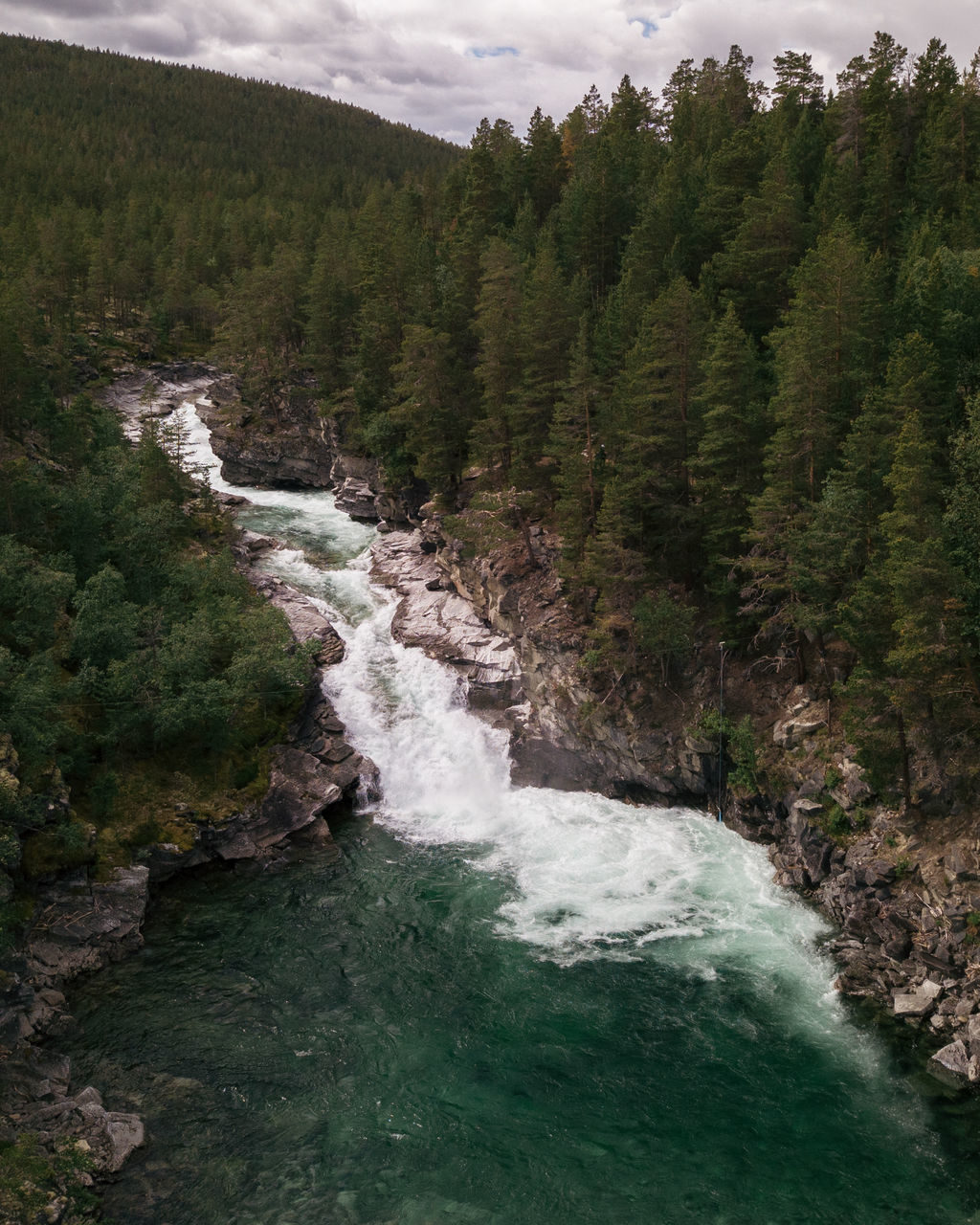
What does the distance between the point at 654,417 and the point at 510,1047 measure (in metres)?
29.4

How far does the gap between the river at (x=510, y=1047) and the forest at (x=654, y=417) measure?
323 inches

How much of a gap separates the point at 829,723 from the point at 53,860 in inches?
1294

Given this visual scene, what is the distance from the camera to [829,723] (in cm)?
3756

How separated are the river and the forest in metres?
8.21

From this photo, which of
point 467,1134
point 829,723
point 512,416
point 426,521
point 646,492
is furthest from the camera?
point 426,521

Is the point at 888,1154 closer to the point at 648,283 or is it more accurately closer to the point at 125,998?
the point at 125,998

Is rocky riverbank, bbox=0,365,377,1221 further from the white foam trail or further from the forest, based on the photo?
the forest

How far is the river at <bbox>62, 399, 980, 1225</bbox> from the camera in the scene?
24203mm

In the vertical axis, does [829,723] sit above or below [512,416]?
below

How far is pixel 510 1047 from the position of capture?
29688 millimetres

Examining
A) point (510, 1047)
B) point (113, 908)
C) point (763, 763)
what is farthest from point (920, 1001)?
point (113, 908)

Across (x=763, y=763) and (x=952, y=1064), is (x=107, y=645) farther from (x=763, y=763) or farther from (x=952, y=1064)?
(x=952, y=1064)

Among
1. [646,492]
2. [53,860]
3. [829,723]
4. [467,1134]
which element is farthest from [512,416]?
[467,1134]

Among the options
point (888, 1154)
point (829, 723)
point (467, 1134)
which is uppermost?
point (829, 723)
